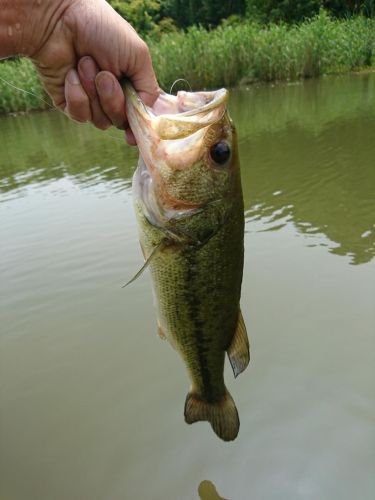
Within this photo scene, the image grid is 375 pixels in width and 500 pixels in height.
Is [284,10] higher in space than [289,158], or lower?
higher

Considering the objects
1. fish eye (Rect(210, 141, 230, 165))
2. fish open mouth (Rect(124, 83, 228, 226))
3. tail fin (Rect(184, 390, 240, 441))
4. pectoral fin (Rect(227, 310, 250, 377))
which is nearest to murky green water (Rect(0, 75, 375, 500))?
tail fin (Rect(184, 390, 240, 441))

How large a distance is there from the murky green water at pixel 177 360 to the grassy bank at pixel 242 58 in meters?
11.6

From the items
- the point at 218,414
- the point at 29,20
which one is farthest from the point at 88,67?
the point at 218,414

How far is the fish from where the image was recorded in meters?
1.67

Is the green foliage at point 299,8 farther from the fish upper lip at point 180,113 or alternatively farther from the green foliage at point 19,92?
the fish upper lip at point 180,113

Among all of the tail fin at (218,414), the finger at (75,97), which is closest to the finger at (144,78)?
the finger at (75,97)

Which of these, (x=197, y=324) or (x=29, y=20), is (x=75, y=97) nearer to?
(x=29, y=20)

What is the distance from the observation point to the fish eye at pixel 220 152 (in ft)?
5.48

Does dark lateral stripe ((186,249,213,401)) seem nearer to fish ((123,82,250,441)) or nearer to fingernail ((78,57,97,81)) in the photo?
fish ((123,82,250,441))

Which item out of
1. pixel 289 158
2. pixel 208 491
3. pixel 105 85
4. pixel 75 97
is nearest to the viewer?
pixel 105 85

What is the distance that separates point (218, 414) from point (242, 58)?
17.9m

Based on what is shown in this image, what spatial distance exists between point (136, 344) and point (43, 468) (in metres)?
1.25

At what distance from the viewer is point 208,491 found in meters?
2.60

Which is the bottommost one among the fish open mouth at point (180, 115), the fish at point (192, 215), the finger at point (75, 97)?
the fish at point (192, 215)
